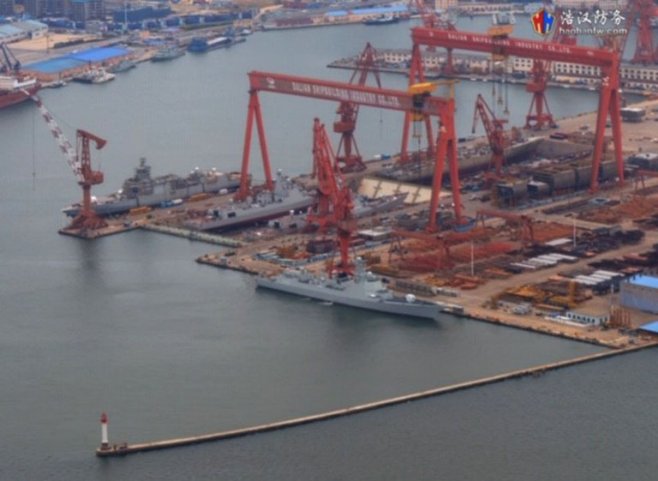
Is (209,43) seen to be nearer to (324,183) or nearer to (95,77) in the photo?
(95,77)

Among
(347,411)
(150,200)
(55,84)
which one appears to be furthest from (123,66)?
(347,411)

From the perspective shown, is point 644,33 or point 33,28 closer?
point 644,33

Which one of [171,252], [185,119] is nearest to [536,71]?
[185,119]

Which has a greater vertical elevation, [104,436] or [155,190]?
[155,190]

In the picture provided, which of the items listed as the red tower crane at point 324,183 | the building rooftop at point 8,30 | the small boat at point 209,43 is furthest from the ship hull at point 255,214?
the building rooftop at point 8,30

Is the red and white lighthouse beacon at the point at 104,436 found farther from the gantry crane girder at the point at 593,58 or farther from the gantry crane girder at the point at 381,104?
the gantry crane girder at the point at 593,58

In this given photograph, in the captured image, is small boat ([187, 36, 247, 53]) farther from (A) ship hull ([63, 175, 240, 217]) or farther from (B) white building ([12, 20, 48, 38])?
(A) ship hull ([63, 175, 240, 217])

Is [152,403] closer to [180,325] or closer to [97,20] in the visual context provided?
[180,325]
